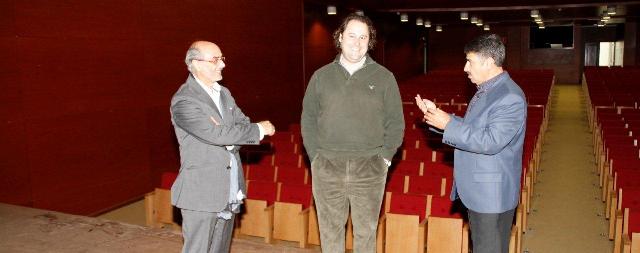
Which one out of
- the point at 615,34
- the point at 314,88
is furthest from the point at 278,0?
the point at 615,34

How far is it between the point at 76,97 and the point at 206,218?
3.84m

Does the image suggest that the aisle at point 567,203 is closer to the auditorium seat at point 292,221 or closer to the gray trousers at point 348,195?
the auditorium seat at point 292,221

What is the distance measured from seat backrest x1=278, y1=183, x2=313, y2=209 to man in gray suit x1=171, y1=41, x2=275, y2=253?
2583mm

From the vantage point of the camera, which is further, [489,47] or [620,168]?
[620,168]

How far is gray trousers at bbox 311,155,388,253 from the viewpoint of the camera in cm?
238

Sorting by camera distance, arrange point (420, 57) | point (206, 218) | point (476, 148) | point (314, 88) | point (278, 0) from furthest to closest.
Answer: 1. point (420, 57)
2. point (278, 0)
3. point (314, 88)
4. point (206, 218)
5. point (476, 148)

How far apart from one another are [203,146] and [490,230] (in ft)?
4.01

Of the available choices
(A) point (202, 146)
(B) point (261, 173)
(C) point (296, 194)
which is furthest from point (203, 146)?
(B) point (261, 173)

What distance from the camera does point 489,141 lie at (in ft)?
6.66

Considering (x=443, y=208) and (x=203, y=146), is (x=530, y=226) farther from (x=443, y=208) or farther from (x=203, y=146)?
(x=203, y=146)

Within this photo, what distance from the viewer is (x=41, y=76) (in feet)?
16.5

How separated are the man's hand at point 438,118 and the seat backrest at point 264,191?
2.96 metres

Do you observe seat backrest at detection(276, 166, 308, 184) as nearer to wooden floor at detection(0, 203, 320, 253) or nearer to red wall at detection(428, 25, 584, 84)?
wooden floor at detection(0, 203, 320, 253)

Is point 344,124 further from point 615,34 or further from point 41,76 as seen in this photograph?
point 615,34
